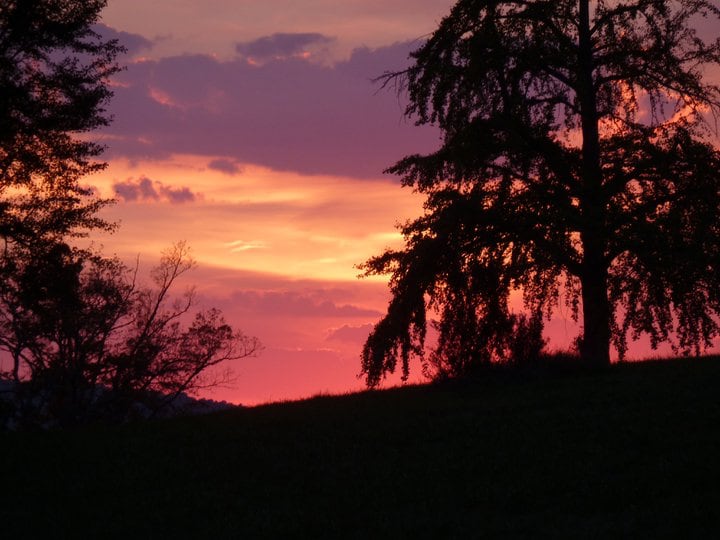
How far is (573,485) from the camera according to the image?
1511 centimetres

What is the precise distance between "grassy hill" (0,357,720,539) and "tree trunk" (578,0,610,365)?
253cm

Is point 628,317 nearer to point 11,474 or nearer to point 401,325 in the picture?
point 401,325

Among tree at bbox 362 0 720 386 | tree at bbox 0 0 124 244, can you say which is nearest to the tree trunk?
tree at bbox 362 0 720 386

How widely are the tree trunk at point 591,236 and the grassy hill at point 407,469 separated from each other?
2525mm

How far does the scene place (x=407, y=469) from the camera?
56.4 ft

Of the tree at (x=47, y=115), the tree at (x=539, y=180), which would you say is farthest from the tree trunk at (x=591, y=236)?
Answer: the tree at (x=47, y=115)

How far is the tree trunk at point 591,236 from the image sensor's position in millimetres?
26219

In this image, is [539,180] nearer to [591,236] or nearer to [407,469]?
[591,236]

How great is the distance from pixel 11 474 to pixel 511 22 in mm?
17897

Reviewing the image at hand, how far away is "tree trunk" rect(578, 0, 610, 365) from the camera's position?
1032 inches

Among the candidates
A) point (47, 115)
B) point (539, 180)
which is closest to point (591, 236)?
point (539, 180)

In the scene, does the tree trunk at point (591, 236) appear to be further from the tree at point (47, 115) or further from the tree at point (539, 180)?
the tree at point (47, 115)

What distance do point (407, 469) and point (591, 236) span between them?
11.1 m

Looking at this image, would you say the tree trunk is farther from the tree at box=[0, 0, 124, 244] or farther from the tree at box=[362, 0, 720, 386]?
the tree at box=[0, 0, 124, 244]
